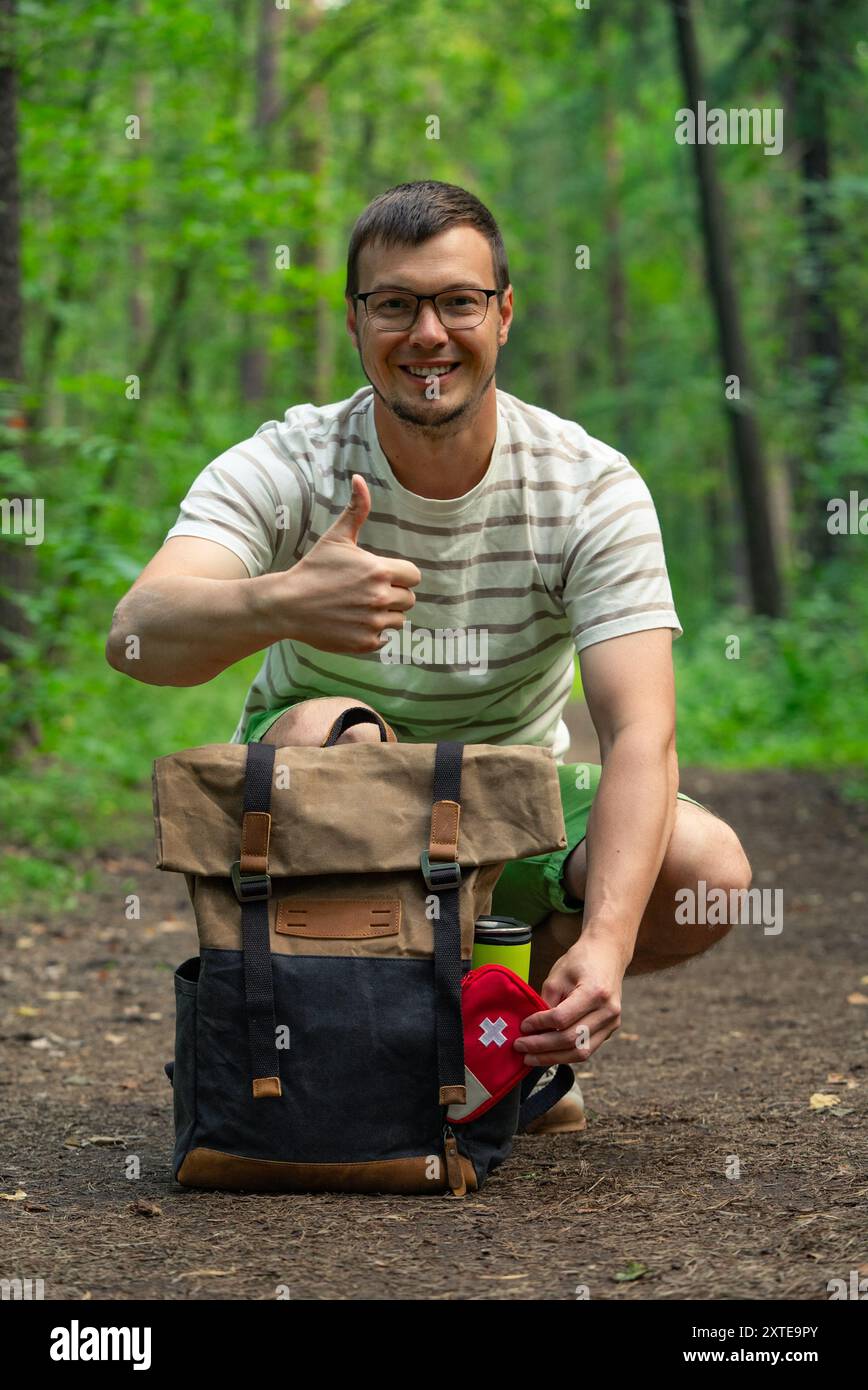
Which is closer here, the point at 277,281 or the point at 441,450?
the point at 441,450

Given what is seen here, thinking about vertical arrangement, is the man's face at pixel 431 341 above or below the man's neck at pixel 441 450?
above

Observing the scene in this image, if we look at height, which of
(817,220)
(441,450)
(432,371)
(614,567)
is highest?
(817,220)

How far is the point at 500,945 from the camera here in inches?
97.3

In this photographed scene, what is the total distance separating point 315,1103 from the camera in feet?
7.77

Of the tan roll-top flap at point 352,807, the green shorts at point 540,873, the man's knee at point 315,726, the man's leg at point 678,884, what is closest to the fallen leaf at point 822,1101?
the man's leg at point 678,884

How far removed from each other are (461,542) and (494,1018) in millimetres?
952

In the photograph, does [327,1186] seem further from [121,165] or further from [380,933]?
[121,165]

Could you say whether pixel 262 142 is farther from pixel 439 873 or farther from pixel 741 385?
pixel 439 873

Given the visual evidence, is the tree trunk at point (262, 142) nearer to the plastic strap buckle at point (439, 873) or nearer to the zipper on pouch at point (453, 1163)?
the plastic strap buckle at point (439, 873)

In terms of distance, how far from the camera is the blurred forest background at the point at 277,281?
6961mm

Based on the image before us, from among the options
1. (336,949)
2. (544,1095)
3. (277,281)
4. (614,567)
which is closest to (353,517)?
(614,567)

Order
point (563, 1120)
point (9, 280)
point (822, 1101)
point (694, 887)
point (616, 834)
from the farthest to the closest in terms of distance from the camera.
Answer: point (9, 280) < point (822, 1101) < point (563, 1120) < point (694, 887) < point (616, 834)

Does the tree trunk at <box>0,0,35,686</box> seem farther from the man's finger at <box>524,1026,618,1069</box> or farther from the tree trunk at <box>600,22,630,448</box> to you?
the tree trunk at <box>600,22,630,448</box>

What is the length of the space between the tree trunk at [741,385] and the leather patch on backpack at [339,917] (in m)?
11.7
